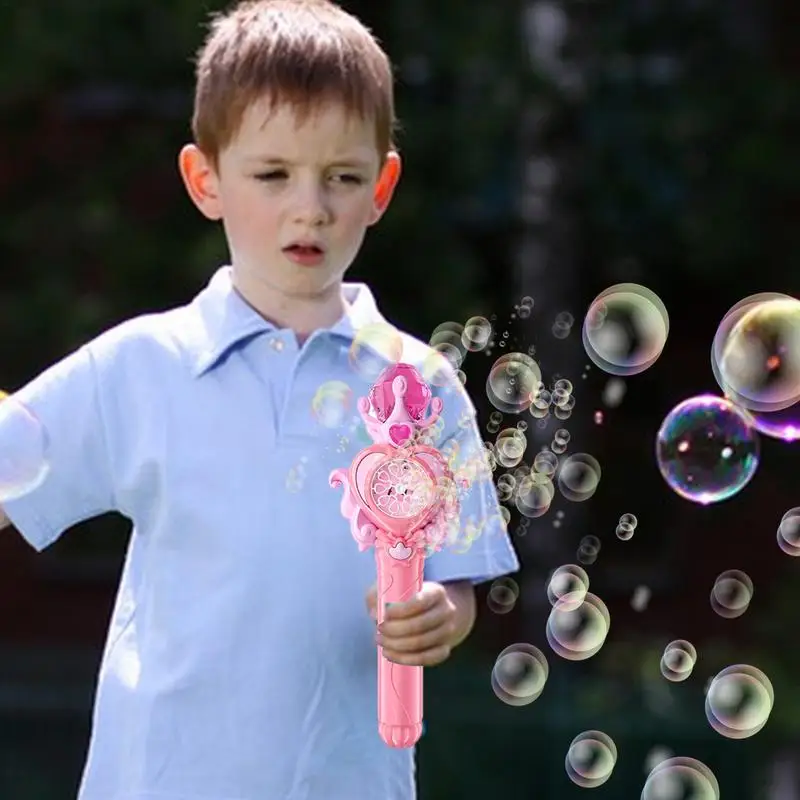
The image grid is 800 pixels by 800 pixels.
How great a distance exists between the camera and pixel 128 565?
81.1 inches

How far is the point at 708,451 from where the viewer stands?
265 cm

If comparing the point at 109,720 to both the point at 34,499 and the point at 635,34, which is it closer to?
the point at 34,499

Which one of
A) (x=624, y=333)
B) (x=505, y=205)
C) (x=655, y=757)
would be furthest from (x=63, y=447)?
(x=505, y=205)

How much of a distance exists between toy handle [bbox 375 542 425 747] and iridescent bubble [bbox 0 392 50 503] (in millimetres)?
437

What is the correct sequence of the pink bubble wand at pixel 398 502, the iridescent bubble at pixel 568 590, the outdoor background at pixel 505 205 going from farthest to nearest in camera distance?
the outdoor background at pixel 505 205 → the iridescent bubble at pixel 568 590 → the pink bubble wand at pixel 398 502

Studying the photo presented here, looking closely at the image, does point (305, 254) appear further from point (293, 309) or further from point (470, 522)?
point (470, 522)

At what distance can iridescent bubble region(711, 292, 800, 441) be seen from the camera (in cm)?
264

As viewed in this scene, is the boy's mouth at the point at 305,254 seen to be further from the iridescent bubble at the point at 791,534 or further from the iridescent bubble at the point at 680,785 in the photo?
the iridescent bubble at the point at 680,785

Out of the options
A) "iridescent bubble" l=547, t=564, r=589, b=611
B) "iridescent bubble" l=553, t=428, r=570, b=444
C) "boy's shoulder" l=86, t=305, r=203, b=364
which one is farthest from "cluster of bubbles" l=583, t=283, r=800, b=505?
"boy's shoulder" l=86, t=305, r=203, b=364

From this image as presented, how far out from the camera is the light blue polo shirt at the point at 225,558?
1923 millimetres

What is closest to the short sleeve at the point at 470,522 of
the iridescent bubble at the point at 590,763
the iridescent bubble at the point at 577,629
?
the iridescent bubble at the point at 577,629

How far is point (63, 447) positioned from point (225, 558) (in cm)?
24

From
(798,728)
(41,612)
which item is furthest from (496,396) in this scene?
(41,612)

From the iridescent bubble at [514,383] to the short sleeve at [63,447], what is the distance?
25.6 inches
